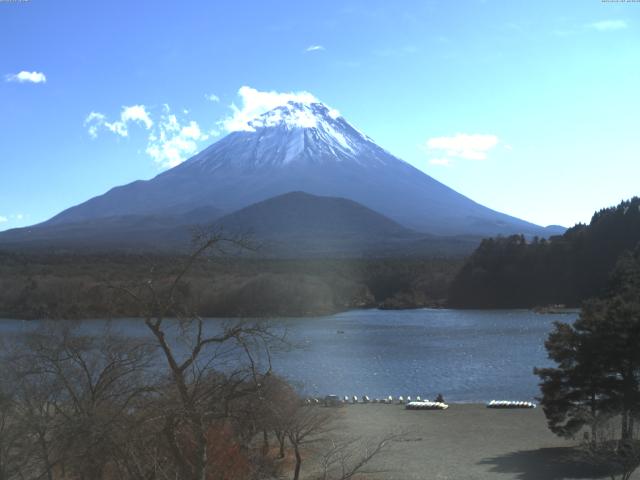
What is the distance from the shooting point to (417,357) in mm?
26094

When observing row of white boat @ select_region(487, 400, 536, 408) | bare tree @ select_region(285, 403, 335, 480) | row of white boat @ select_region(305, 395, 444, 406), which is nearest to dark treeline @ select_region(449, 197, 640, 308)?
row of white boat @ select_region(305, 395, 444, 406)

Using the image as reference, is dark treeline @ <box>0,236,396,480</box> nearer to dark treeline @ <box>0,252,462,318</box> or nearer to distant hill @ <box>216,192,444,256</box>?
dark treeline @ <box>0,252,462,318</box>

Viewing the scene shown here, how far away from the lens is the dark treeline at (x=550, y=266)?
49.0 m

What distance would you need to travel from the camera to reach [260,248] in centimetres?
398

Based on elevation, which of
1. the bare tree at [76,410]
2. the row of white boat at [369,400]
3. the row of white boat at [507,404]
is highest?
the bare tree at [76,410]

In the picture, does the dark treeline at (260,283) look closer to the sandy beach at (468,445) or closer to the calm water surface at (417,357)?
the calm water surface at (417,357)

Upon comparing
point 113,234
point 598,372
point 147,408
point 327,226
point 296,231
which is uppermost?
point 327,226

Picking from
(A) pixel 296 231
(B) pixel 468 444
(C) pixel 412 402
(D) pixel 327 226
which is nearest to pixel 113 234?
(A) pixel 296 231

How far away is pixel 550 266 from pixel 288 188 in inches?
2351

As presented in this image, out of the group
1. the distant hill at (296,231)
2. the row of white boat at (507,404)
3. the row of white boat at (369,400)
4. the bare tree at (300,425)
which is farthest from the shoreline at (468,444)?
the distant hill at (296,231)

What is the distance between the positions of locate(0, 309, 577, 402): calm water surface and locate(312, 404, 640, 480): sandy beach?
1.84 metres

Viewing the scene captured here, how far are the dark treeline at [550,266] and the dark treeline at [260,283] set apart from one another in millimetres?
4641

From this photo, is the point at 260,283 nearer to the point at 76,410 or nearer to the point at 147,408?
the point at 76,410

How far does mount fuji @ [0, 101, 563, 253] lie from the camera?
318 ft
